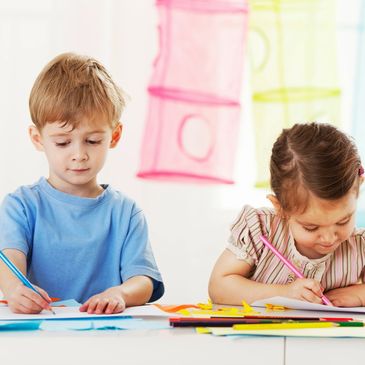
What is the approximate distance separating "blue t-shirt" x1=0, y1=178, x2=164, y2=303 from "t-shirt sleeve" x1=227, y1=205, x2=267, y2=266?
5.6 inches

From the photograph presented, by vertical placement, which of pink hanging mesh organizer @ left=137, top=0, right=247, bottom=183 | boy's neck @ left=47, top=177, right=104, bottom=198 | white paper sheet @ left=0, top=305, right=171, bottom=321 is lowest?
white paper sheet @ left=0, top=305, right=171, bottom=321

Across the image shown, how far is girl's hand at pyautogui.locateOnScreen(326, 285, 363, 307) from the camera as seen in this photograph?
1.27 metres

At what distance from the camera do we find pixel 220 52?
268 centimetres

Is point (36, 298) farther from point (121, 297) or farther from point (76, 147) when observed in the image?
point (76, 147)

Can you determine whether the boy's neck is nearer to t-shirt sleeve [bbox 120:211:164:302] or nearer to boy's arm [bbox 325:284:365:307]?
t-shirt sleeve [bbox 120:211:164:302]

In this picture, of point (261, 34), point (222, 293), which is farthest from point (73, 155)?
point (261, 34)

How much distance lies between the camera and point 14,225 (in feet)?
4.21

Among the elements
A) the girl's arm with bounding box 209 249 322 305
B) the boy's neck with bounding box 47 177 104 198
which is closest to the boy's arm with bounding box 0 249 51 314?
the boy's neck with bounding box 47 177 104 198

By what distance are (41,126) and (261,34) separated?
150 centimetres

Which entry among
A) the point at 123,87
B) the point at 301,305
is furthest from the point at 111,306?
the point at 123,87

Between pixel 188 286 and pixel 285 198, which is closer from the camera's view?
pixel 285 198

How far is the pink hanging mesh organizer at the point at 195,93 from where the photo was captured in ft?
8.55

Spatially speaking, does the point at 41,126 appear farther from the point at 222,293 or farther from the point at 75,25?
the point at 75,25

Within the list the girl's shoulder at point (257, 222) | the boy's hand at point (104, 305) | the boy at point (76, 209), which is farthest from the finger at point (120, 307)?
the girl's shoulder at point (257, 222)
